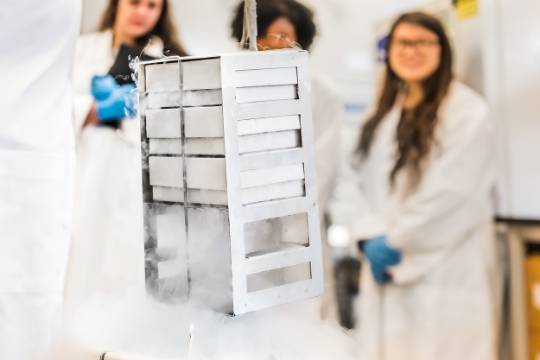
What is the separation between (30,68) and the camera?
99cm

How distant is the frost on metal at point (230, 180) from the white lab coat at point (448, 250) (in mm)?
1357

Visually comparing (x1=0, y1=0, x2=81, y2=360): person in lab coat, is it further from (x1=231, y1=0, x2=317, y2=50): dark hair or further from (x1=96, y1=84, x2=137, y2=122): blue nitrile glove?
(x1=231, y1=0, x2=317, y2=50): dark hair

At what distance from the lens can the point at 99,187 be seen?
1440 millimetres

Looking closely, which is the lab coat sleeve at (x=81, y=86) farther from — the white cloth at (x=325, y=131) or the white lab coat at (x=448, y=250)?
the white lab coat at (x=448, y=250)

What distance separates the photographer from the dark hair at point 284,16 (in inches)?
29.3

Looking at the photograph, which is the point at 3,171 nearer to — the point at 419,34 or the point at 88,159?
the point at 88,159

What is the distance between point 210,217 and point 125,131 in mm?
711

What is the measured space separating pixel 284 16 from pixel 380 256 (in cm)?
136

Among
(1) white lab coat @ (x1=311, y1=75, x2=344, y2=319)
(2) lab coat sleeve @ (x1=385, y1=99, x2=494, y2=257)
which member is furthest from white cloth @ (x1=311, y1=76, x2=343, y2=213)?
A: (2) lab coat sleeve @ (x1=385, y1=99, x2=494, y2=257)

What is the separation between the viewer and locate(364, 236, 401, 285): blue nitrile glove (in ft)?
6.61

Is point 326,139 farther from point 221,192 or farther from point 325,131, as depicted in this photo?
point 221,192

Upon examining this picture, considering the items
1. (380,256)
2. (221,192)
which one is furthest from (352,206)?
(221,192)

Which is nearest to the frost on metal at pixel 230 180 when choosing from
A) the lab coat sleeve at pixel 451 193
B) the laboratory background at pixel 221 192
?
the laboratory background at pixel 221 192

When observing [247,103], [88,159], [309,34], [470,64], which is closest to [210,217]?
[247,103]
